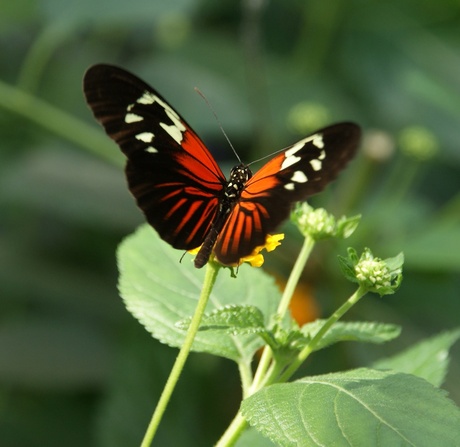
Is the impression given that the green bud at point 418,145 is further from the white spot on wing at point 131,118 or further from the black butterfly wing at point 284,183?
the white spot on wing at point 131,118

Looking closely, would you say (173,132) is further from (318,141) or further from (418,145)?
(418,145)

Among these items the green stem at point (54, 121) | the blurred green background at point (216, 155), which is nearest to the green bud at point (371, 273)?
the blurred green background at point (216, 155)

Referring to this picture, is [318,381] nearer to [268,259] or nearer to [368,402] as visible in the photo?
[368,402]

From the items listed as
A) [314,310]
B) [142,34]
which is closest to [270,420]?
[314,310]

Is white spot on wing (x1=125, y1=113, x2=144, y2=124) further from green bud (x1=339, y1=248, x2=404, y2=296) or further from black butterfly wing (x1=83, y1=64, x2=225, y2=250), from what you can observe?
green bud (x1=339, y1=248, x2=404, y2=296)

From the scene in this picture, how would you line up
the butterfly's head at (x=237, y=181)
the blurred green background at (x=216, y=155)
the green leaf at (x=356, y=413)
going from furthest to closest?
the blurred green background at (x=216, y=155)
the butterfly's head at (x=237, y=181)
the green leaf at (x=356, y=413)

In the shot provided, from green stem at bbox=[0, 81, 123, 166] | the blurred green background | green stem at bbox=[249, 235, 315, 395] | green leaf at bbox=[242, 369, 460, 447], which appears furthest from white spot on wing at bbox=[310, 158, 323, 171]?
green stem at bbox=[0, 81, 123, 166]
